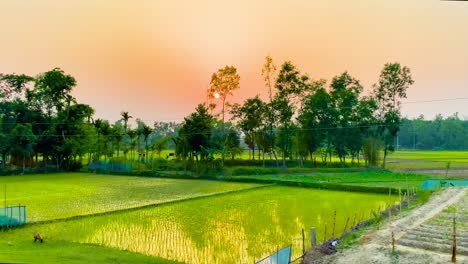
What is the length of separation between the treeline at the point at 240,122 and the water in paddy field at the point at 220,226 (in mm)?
Answer: 19184

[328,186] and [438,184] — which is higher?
[438,184]

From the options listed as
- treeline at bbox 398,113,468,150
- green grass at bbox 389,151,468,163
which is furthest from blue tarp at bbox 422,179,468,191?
treeline at bbox 398,113,468,150

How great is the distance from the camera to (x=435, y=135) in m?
80.1

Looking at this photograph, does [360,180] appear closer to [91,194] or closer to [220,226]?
[220,226]

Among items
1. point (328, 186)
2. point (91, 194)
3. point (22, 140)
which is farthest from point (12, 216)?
point (22, 140)

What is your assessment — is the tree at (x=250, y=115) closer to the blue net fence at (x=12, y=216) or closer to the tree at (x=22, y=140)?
the tree at (x=22, y=140)

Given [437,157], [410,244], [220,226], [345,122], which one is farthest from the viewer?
[437,157]

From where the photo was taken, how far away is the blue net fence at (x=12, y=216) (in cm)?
1477

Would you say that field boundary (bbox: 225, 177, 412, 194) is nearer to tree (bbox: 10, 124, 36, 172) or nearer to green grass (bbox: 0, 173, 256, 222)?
green grass (bbox: 0, 173, 256, 222)

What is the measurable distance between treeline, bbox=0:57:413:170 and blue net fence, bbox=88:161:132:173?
85.0 inches

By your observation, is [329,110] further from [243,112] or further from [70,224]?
[70,224]

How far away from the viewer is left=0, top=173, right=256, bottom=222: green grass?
18859mm

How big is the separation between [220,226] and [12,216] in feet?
24.7

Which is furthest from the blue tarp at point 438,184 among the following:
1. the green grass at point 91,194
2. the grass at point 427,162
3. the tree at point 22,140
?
the tree at point 22,140
